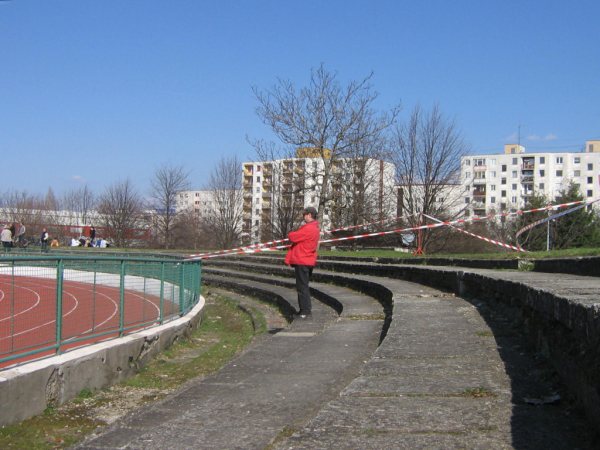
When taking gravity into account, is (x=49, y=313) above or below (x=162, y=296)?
above

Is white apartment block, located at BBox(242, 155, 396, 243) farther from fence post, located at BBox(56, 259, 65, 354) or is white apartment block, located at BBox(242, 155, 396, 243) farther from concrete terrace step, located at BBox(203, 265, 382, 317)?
fence post, located at BBox(56, 259, 65, 354)

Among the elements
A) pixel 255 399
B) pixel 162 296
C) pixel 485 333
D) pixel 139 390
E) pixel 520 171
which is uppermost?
pixel 520 171

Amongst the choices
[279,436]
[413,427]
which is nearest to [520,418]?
[413,427]

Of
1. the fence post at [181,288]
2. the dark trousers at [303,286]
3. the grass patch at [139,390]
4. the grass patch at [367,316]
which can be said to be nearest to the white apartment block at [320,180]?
the fence post at [181,288]

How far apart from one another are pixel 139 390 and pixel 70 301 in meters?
1.23

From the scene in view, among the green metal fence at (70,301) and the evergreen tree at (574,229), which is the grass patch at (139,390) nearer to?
the green metal fence at (70,301)

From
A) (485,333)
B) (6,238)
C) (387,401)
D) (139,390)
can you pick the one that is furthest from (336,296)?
(6,238)

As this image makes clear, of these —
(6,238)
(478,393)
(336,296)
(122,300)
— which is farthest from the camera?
(6,238)

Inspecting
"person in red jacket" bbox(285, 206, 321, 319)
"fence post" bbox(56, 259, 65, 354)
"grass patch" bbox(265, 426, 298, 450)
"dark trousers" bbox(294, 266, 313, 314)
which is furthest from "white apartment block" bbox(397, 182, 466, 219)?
"grass patch" bbox(265, 426, 298, 450)

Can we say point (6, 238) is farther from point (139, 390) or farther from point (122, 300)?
point (139, 390)

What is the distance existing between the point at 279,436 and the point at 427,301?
5886 millimetres

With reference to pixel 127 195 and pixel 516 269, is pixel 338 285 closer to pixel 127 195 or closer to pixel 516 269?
pixel 516 269

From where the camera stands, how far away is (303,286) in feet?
34.9

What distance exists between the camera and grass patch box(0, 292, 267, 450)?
5.24m
